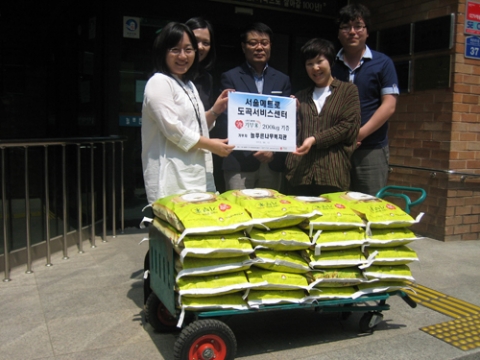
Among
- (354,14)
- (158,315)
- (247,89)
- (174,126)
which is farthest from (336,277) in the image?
(354,14)

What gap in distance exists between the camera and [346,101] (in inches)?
136

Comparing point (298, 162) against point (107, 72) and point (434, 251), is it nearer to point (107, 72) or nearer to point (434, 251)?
point (434, 251)

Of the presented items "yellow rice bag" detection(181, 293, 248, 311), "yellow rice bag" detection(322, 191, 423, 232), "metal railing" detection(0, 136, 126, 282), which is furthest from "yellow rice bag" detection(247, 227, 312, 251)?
"metal railing" detection(0, 136, 126, 282)

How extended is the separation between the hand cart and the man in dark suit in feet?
2.89

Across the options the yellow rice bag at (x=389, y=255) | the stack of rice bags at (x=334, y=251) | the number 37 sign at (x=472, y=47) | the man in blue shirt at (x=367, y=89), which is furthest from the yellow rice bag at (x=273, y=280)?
the number 37 sign at (x=472, y=47)

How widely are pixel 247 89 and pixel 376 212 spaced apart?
1366mm

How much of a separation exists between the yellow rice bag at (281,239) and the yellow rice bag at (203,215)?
0.34ft

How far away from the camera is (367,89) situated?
12.8 ft

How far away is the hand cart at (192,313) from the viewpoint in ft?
8.84

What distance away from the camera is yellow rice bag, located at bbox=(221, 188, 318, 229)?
2857 millimetres

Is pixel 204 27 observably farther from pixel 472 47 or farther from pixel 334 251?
pixel 472 47

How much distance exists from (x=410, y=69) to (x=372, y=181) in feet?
9.03

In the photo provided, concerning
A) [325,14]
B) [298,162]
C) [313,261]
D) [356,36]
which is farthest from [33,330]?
[325,14]

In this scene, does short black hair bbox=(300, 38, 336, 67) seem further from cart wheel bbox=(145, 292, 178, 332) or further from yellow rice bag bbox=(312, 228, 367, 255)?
cart wheel bbox=(145, 292, 178, 332)
